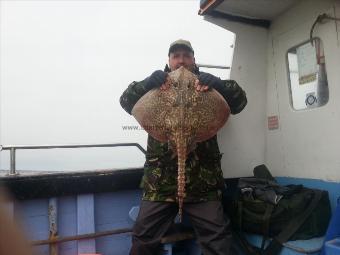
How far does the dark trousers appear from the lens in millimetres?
2914

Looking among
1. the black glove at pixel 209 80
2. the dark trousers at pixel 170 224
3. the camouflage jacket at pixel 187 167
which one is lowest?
the dark trousers at pixel 170 224

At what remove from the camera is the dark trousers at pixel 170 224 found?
291 centimetres

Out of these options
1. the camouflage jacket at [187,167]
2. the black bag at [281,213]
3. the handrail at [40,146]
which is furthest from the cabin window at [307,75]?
the handrail at [40,146]

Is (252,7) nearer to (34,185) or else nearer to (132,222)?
(132,222)

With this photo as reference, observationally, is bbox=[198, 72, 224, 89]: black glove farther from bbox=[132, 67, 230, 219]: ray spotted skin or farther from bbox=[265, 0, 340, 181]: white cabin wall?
bbox=[265, 0, 340, 181]: white cabin wall

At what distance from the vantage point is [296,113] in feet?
12.3

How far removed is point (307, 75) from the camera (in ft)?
12.0

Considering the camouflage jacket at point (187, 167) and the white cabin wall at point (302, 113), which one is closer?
the camouflage jacket at point (187, 167)

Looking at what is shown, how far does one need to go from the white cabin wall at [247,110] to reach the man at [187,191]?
2.45 feet

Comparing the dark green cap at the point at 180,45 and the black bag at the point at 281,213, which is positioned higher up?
the dark green cap at the point at 180,45


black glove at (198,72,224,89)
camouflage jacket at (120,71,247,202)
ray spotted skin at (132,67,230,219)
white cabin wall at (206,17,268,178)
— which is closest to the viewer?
ray spotted skin at (132,67,230,219)

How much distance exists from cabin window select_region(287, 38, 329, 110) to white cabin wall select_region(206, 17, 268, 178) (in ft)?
1.27

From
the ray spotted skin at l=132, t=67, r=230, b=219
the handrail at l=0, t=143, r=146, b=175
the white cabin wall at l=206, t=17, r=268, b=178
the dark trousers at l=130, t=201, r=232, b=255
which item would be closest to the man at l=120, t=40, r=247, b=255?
the dark trousers at l=130, t=201, r=232, b=255

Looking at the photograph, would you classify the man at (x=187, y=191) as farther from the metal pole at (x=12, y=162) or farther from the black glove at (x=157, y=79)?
the metal pole at (x=12, y=162)
